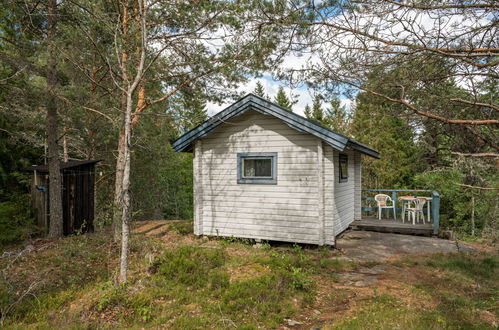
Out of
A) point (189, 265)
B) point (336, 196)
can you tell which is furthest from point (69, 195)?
point (336, 196)

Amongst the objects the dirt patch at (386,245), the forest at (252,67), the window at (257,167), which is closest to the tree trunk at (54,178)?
the forest at (252,67)

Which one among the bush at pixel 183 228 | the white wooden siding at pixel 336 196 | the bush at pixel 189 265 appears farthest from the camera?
the bush at pixel 183 228

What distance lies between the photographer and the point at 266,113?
7.84 meters

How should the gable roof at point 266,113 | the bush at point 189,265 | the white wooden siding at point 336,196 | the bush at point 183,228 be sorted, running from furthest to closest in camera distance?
the bush at point 183,228 → the white wooden siding at point 336,196 → the gable roof at point 266,113 → the bush at point 189,265

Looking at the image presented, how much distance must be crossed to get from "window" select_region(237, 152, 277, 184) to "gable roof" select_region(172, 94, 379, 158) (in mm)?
1122

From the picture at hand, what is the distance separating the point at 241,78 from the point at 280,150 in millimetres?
2555

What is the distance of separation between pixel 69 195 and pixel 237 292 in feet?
22.9

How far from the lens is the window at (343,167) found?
29.5ft

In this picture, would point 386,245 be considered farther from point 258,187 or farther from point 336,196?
point 258,187

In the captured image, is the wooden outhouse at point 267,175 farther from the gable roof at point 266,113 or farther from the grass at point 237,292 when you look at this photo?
the grass at point 237,292

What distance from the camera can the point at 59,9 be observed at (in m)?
7.25

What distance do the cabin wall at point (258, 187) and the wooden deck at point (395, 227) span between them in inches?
134

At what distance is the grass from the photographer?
Result: 13.0 feet

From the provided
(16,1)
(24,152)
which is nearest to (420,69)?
(16,1)
